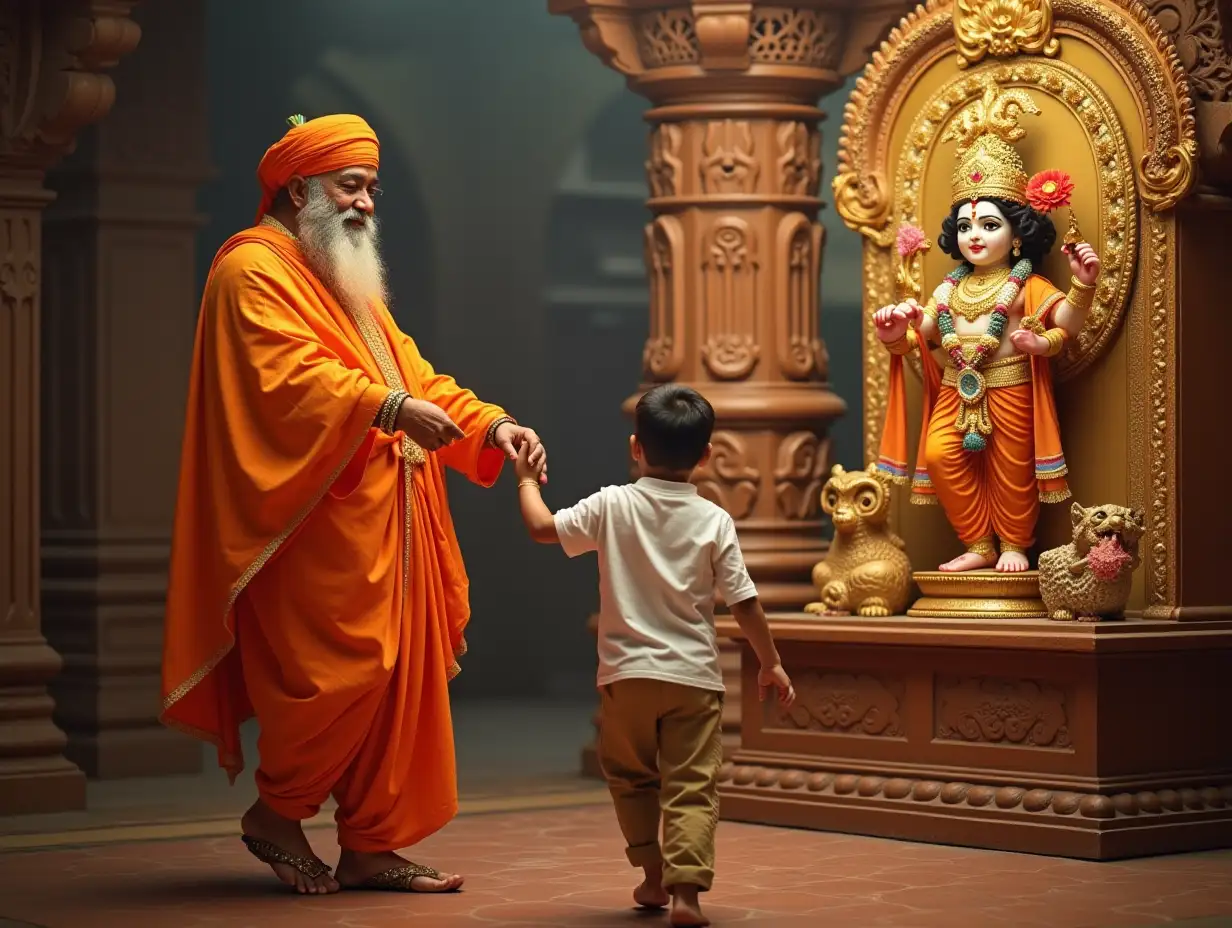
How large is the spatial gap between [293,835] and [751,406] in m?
2.89

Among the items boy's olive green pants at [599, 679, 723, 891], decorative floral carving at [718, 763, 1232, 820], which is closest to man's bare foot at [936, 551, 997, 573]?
decorative floral carving at [718, 763, 1232, 820]

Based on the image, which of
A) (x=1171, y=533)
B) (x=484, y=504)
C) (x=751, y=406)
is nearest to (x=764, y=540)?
(x=751, y=406)

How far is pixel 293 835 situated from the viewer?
5.97 metres

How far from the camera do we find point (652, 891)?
5.57m

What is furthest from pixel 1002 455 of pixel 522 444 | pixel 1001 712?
pixel 522 444

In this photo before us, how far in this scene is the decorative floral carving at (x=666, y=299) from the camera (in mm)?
8445

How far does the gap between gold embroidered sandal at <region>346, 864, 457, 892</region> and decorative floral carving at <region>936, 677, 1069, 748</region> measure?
1786mm

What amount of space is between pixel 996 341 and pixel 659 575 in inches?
80.7

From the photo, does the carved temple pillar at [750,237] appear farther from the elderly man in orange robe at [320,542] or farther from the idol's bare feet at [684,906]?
the idol's bare feet at [684,906]

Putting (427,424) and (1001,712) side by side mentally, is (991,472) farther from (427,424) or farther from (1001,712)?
(427,424)

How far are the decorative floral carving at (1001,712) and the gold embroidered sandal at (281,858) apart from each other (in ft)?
6.64

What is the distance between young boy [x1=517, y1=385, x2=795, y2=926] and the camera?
5.33 meters

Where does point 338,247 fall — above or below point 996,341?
above

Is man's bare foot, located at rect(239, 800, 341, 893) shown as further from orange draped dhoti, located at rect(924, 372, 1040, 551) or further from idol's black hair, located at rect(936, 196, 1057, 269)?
idol's black hair, located at rect(936, 196, 1057, 269)
